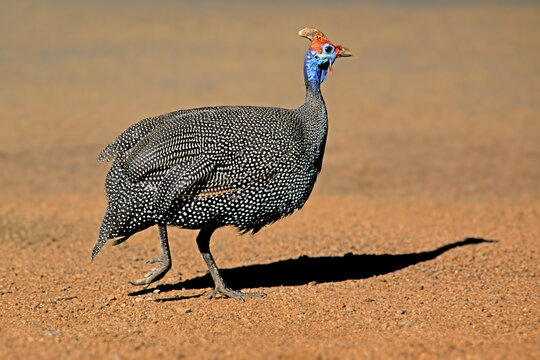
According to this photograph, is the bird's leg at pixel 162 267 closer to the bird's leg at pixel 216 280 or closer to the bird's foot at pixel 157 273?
the bird's foot at pixel 157 273

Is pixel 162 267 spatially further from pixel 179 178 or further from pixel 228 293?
pixel 179 178

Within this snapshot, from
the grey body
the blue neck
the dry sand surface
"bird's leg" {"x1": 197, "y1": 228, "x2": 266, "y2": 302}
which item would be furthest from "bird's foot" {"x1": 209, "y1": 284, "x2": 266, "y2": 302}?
the blue neck

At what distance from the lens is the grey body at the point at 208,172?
19.3 feet

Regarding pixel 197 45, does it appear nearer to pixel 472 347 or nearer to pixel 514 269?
pixel 514 269

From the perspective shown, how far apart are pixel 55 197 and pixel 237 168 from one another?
533cm

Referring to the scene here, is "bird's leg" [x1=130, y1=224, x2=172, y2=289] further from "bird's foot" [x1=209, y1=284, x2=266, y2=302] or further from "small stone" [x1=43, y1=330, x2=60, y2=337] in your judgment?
"small stone" [x1=43, y1=330, x2=60, y2=337]

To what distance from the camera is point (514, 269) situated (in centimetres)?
707

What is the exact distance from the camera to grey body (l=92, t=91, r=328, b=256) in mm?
5879

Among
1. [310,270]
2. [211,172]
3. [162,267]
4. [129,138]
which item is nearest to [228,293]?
[162,267]

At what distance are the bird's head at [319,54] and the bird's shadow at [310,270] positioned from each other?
1.76 meters

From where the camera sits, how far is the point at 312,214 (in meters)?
9.49

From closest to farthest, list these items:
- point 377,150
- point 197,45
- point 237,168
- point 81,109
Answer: point 237,168
point 377,150
point 81,109
point 197,45

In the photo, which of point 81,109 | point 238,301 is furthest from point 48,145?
point 238,301

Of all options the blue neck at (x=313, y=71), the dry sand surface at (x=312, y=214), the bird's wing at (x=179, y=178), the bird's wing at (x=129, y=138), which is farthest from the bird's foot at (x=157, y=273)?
the blue neck at (x=313, y=71)
